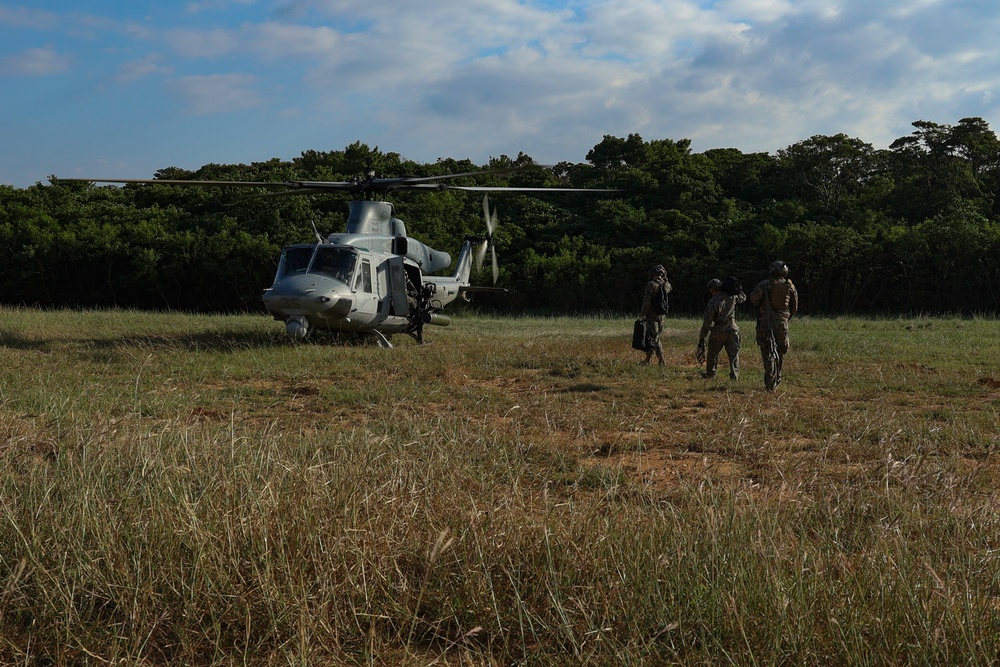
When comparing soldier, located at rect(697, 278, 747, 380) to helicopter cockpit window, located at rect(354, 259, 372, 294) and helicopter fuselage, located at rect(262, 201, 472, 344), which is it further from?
helicopter cockpit window, located at rect(354, 259, 372, 294)

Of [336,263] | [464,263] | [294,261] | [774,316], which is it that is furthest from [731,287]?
[464,263]

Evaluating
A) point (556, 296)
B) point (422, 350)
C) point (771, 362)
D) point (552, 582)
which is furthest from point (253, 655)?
point (556, 296)

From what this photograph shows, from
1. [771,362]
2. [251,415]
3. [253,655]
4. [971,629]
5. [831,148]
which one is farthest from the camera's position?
[831,148]

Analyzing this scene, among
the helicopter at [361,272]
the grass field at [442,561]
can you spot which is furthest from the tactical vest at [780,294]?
the grass field at [442,561]

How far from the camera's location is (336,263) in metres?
14.4

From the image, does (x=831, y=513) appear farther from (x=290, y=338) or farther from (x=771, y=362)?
(x=290, y=338)

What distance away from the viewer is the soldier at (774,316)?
9.94m

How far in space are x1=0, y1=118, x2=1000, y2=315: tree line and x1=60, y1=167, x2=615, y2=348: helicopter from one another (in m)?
11.8

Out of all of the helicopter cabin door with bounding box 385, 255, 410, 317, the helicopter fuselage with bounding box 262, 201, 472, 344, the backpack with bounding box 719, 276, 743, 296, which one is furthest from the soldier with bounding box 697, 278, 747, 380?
the helicopter cabin door with bounding box 385, 255, 410, 317

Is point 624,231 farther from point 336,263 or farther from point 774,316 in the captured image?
point 774,316

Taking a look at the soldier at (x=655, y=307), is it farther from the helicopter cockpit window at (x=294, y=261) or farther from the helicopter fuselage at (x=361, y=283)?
the helicopter cockpit window at (x=294, y=261)

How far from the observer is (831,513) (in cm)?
365

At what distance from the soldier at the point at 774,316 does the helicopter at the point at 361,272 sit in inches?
144

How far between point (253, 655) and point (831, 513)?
8.04 feet
